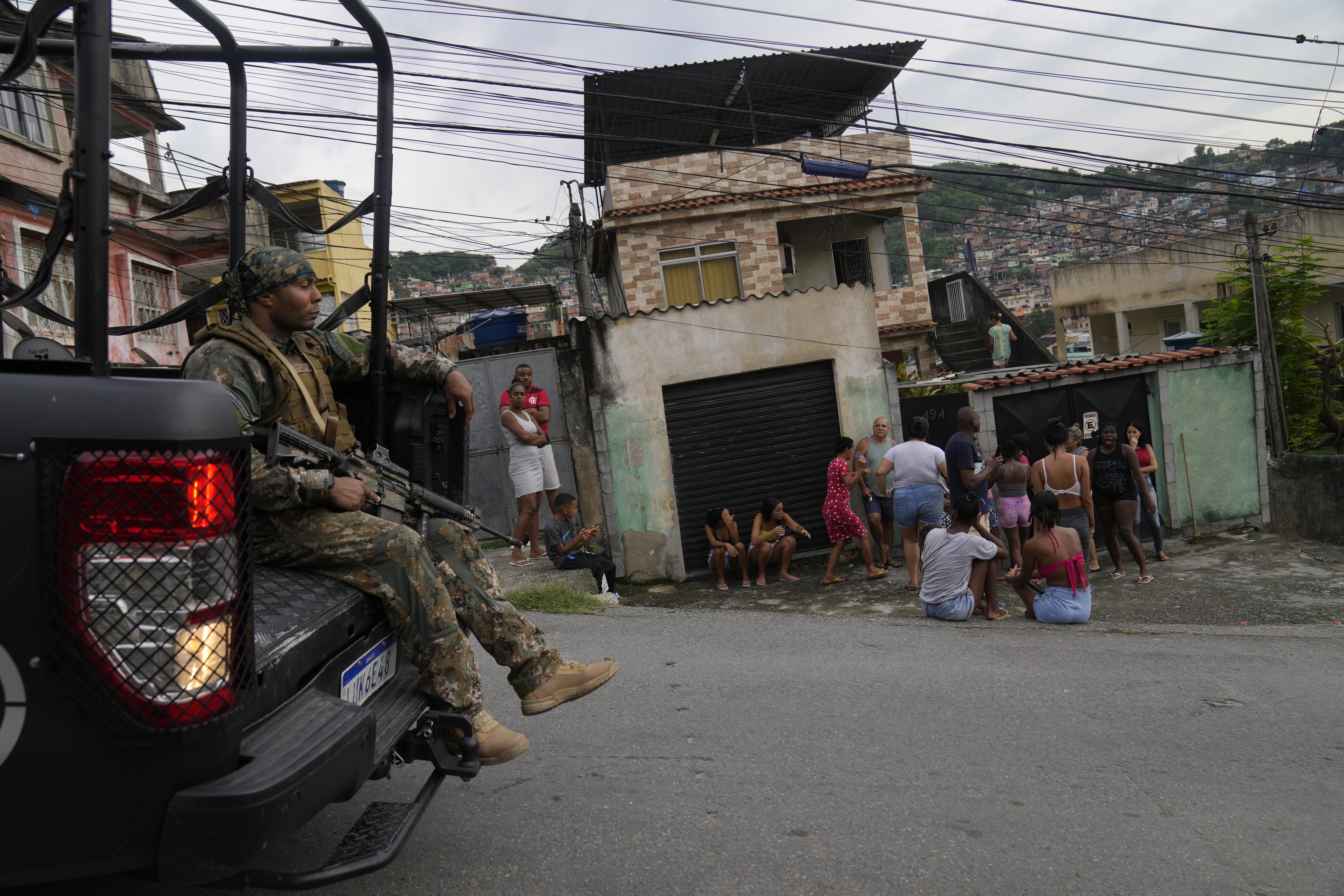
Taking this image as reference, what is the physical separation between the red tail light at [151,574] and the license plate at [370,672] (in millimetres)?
772

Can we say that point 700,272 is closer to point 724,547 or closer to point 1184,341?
point 1184,341

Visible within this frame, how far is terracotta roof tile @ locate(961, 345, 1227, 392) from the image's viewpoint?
12617 millimetres

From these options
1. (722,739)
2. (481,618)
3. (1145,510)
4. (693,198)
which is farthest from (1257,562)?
(693,198)

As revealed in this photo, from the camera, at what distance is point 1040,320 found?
5719cm

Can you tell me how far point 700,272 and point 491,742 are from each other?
809 inches

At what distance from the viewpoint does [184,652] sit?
1870 mm

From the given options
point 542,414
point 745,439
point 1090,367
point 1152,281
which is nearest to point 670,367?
point 745,439

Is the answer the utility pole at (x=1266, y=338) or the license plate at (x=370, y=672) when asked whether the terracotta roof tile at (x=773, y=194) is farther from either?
the license plate at (x=370, y=672)

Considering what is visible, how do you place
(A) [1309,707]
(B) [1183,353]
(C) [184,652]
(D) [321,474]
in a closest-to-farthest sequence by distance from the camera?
1. (C) [184,652]
2. (D) [321,474]
3. (A) [1309,707]
4. (B) [1183,353]

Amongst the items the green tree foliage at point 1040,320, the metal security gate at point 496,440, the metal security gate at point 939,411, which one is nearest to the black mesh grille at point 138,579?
the metal security gate at point 496,440

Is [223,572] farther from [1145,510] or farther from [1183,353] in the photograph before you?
[1183,353]

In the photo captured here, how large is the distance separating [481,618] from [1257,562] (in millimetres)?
11491

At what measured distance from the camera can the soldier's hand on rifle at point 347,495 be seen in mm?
2918

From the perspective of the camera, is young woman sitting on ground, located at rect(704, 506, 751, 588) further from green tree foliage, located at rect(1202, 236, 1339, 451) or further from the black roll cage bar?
green tree foliage, located at rect(1202, 236, 1339, 451)
